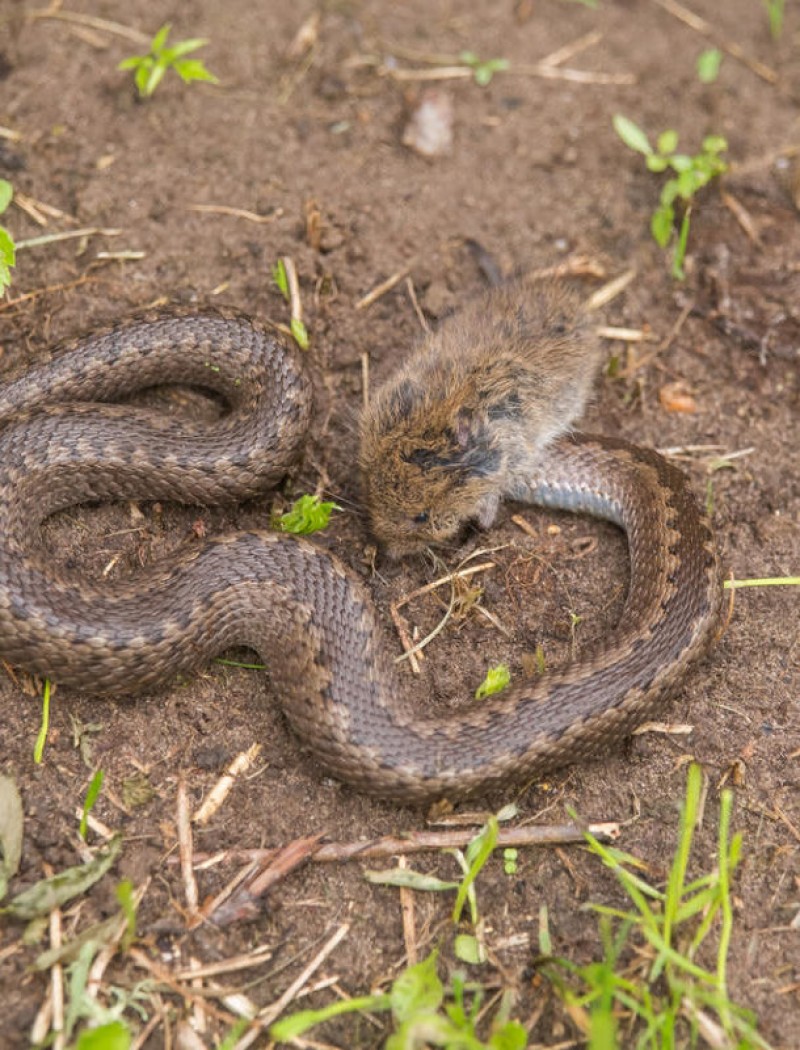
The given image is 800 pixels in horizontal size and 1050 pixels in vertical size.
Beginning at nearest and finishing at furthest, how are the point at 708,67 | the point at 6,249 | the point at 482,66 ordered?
1. the point at 6,249
2. the point at 482,66
3. the point at 708,67

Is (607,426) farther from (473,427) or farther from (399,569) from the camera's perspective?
(399,569)

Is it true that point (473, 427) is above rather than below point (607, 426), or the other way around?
above

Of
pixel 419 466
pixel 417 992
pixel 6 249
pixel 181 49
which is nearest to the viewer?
pixel 417 992

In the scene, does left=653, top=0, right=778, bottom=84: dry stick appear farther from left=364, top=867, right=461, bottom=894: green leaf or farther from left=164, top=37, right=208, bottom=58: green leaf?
left=364, top=867, right=461, bottom=894: green leaf

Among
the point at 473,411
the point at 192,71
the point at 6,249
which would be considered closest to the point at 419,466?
the point at 473,411

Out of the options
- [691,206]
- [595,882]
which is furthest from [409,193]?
[595,882]

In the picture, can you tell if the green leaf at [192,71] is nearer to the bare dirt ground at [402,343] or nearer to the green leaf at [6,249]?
the bare dirt ground at [402,343]

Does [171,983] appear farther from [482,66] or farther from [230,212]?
[482,66]
